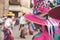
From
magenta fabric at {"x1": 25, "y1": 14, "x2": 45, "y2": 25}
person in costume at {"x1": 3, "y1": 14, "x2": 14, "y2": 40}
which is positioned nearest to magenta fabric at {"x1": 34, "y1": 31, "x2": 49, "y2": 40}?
magenta fabric at {"x1": 25, "y1": 14, "x2": 45, "y2": 25}

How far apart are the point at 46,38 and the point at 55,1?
0.14 meters

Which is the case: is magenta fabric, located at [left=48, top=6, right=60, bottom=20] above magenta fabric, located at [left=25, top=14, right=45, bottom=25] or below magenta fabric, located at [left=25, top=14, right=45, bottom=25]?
above

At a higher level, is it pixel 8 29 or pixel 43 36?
pixel 43 36

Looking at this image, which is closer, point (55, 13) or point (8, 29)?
point (55, 13)

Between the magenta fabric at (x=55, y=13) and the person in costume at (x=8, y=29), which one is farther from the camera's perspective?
the person in costume at (x=8, y=29)

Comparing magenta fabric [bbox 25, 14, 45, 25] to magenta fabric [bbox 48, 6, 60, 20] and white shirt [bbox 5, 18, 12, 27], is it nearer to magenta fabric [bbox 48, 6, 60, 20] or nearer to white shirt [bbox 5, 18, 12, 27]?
magenta fabric [bbox 48, 6, 60, 20]

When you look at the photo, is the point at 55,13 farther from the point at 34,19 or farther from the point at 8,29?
the point at 8,29

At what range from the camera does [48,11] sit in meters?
0.82

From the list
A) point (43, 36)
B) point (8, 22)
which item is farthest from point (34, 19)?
point (8, 22)

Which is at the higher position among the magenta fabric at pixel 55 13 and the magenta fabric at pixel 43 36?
the magenta fabric at pixel 55 13

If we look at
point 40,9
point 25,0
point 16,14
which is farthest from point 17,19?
point 40,9

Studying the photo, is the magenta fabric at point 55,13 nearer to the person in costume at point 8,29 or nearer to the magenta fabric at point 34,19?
the magenta fabric at point 34,19

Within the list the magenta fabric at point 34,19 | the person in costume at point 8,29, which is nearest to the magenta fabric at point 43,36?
the magenta fabric at point 34,19

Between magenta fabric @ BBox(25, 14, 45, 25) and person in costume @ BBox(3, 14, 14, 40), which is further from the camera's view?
person in costume @ BBox(3, 14, 14, 40)
